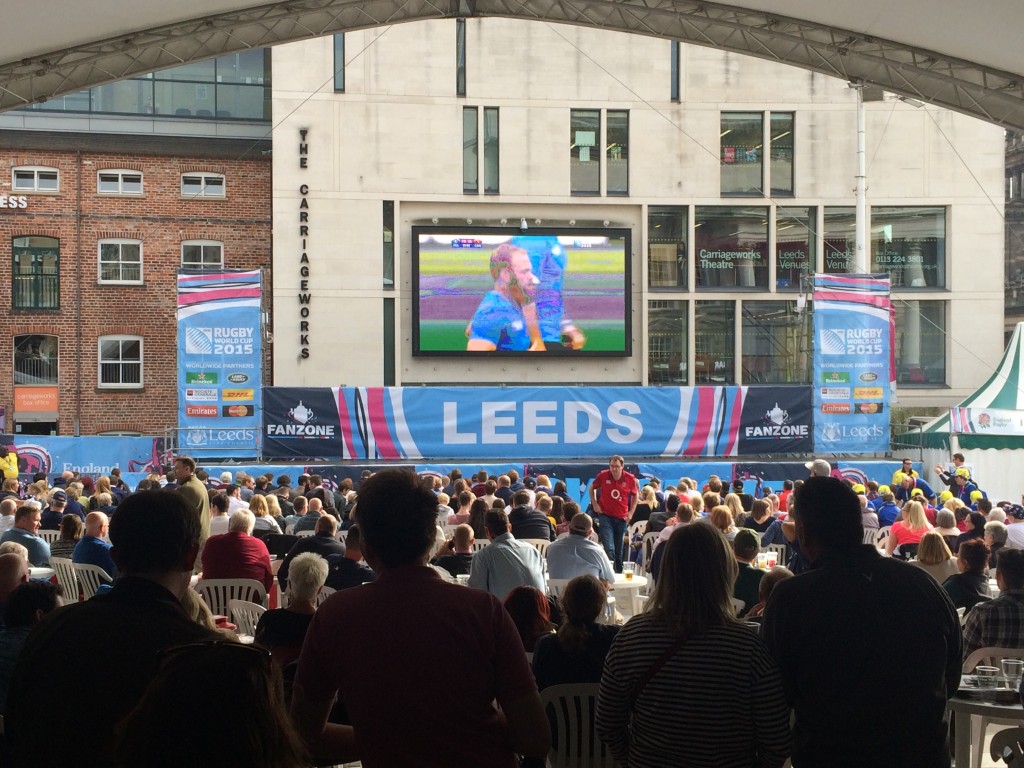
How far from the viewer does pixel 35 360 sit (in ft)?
84.6

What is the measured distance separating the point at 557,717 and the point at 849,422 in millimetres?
16496

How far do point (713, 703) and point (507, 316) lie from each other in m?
22.7

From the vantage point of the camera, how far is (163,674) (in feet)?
5.49

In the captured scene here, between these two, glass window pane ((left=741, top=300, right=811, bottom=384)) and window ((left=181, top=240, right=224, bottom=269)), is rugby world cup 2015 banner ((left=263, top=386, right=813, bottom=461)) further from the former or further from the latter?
window ((left=181, top=240, right=224, bottom=269))

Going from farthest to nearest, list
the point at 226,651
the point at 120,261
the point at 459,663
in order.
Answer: the point at 120,261
the point at 459,663
the point at 226,651

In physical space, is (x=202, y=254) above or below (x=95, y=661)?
above

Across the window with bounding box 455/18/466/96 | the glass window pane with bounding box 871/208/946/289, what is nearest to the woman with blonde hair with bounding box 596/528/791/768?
the window with bounding box 455/18/466/96

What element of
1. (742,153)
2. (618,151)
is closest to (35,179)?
(618,151)

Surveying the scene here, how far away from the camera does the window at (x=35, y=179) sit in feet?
84.4

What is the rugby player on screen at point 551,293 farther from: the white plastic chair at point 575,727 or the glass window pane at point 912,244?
the white plastic chair at point 575,727

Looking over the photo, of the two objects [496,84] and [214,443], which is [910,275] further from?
[214,443]

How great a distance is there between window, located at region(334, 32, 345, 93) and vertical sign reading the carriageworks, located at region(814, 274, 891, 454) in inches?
489

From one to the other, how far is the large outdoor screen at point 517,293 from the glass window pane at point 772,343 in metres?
3.35

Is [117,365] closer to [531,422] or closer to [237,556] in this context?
[531,422]
